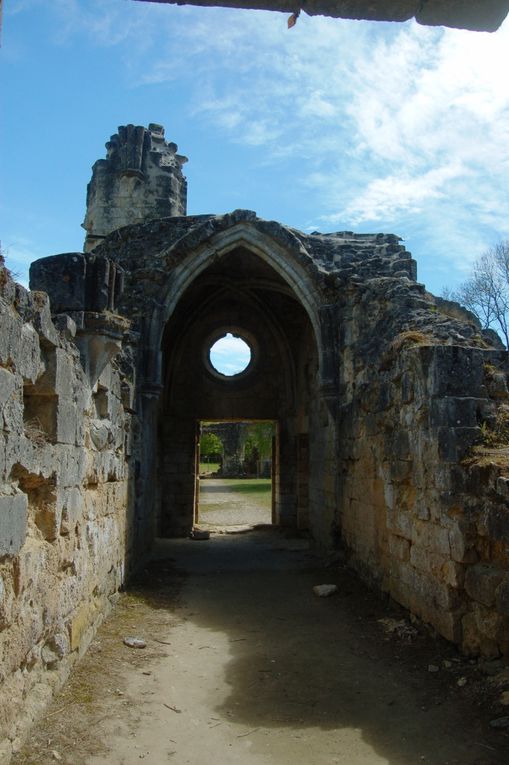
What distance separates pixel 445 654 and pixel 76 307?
12.2 ft

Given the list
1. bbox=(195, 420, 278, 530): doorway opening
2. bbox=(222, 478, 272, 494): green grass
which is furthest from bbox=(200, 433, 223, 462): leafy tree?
bbox=(222, 478, 272, 494): green grass

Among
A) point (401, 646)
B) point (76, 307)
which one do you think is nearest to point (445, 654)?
point (401, 646)

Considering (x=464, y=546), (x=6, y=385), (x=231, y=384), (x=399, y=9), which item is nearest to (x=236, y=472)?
(x=231, y=384)

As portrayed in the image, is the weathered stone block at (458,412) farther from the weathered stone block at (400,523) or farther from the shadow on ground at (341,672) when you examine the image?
the shadow on ground at (341,672)

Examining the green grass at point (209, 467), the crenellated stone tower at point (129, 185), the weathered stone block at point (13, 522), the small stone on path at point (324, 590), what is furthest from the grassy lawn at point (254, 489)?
the weathered stone block at point (13, 522)

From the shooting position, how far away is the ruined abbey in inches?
148

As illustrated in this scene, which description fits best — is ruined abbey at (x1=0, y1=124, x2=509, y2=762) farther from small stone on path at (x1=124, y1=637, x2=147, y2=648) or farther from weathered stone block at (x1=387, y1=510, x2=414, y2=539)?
small stone on path at (x1=124, y1=637, x2=147, y2=648)

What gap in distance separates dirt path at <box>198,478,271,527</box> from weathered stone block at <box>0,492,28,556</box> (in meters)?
10.4

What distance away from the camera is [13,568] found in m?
3.29

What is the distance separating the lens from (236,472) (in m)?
29.0

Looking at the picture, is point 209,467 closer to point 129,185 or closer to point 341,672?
point 129,185

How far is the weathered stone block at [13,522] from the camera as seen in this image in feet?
10.2

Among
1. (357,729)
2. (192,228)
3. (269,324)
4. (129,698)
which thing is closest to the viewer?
(357,729)

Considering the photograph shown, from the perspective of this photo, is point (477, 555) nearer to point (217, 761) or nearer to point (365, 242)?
point (217, 761)
